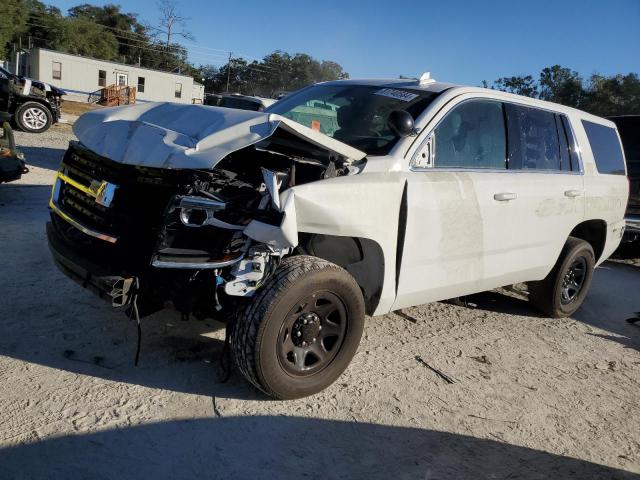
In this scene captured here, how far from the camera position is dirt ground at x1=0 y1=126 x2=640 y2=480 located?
2697 mm

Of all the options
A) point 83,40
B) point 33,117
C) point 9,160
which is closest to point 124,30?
point 83,40

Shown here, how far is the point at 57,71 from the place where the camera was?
132 feet

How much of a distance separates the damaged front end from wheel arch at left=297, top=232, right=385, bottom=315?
56 centimetres

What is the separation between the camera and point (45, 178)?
→ 30.6ft

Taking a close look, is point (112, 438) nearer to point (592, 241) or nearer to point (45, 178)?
point (592, 241)

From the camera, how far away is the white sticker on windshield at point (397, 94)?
4021 mm

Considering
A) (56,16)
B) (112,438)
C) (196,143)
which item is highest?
(56,16)

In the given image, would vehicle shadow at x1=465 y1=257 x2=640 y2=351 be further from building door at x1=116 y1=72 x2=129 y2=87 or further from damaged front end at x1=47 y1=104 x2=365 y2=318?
building door at x1=116 y1=72 x2=129 y2=87

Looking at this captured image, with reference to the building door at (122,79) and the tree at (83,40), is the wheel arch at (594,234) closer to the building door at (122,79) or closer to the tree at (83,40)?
the building door at (122,79)

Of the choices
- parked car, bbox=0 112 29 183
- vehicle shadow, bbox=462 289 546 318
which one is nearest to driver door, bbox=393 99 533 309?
vehicle shadow, bbox=462 289 546 318

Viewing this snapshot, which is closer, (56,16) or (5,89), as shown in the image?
(5,89)

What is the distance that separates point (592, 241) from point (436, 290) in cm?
271

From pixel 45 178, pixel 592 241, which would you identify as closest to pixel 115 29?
pixel 45 178

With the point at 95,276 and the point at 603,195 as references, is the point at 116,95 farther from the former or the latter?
the point at 95,276
